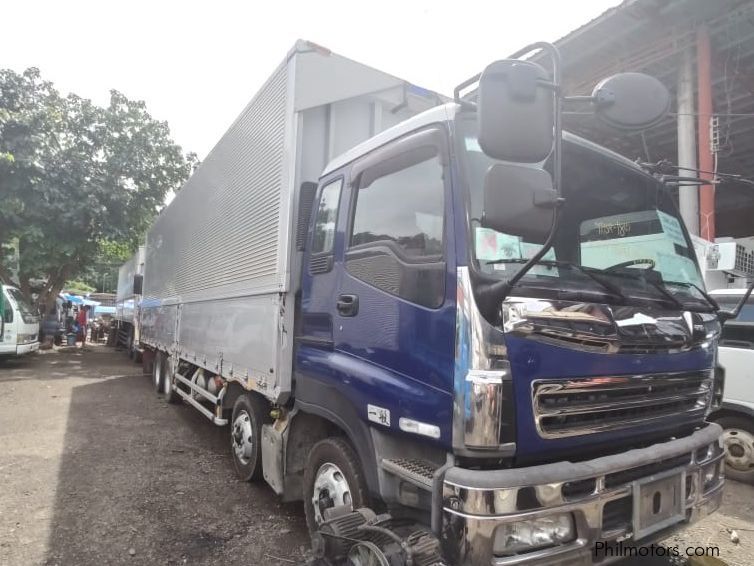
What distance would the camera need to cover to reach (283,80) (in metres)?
3.67

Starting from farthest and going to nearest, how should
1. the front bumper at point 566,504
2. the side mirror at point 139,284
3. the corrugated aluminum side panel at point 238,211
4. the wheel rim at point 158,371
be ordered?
the side mirror at point 139,284, the wheel rim at point 158,371, the corrugated aluminum side panel at point 238,211, the front bumper at point 566,504

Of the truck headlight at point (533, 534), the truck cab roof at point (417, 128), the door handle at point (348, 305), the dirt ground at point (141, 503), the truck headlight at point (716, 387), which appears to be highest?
the truck cab roof at point (417, 128)

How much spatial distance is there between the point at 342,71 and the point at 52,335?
A: 18595 millimetres

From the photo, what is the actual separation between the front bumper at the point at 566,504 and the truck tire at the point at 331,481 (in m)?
0.78

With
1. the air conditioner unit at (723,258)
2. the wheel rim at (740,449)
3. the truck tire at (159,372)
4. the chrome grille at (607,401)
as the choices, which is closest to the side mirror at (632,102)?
the chrome grille at (607,401)

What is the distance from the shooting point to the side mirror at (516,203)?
1877mm

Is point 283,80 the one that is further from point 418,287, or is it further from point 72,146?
point 72,146

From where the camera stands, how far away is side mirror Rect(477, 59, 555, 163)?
1873 millimetres

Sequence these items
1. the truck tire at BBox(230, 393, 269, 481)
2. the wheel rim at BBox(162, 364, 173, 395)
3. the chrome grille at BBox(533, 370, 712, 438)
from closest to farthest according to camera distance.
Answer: the chrome grille at BBox(533, 370, 712, 438) < the truck tire at BBox(230, 393, 269, 481) < the wheel rim at BBox(162, 364, 173, 395)

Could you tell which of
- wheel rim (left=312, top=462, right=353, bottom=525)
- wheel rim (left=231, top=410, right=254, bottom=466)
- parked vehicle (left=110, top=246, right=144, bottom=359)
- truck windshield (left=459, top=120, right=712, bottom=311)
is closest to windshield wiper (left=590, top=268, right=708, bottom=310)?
truck windshield (left=459, top=120, right=712, bottom=311)

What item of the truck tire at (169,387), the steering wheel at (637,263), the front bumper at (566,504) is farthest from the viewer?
the truck tire at (169,387)

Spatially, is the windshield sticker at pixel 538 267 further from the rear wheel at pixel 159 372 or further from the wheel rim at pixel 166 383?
the rear wheel at pixel 159 372

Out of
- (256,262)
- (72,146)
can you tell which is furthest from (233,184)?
(72,146)

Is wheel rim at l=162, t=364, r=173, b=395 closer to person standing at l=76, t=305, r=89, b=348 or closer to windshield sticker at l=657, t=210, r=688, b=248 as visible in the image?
windshield sticker at l=657, t=210, r=688, b=248
